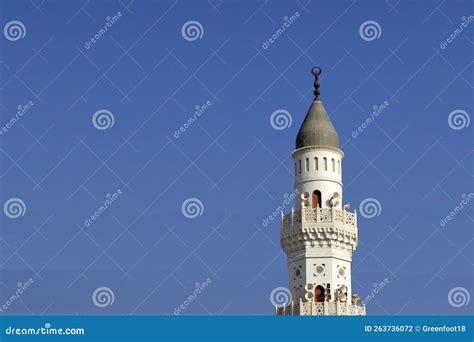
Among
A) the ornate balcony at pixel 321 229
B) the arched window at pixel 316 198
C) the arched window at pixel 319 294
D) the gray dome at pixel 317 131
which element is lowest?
the arched window at pixel 319 294

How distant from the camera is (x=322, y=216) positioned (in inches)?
1807

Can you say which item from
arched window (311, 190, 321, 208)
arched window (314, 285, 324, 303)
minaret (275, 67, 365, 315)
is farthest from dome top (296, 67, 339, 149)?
arched window (314, 285, 324, 303)

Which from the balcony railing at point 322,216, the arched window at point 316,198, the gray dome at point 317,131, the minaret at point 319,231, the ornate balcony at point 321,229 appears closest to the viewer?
the minaret at point 319,231

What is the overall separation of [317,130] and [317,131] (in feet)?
0.16

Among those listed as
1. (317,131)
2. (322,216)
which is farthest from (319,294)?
(317,131)

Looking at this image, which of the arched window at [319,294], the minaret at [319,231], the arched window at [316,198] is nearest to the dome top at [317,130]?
the minaret at [319,231]

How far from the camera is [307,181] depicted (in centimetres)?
4697

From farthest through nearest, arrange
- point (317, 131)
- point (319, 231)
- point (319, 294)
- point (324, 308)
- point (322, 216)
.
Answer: point (317, 131)
point (322, 216)
point (319, 231)
point (319, 294)
point (324, 308)

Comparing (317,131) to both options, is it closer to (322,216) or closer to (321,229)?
(322,216)

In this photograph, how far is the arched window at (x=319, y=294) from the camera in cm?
4484

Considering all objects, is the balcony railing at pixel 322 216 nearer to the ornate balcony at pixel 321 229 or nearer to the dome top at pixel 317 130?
the ornate balcony at pixel 321 229

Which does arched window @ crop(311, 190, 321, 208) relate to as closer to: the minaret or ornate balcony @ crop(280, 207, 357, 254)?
the minaret
